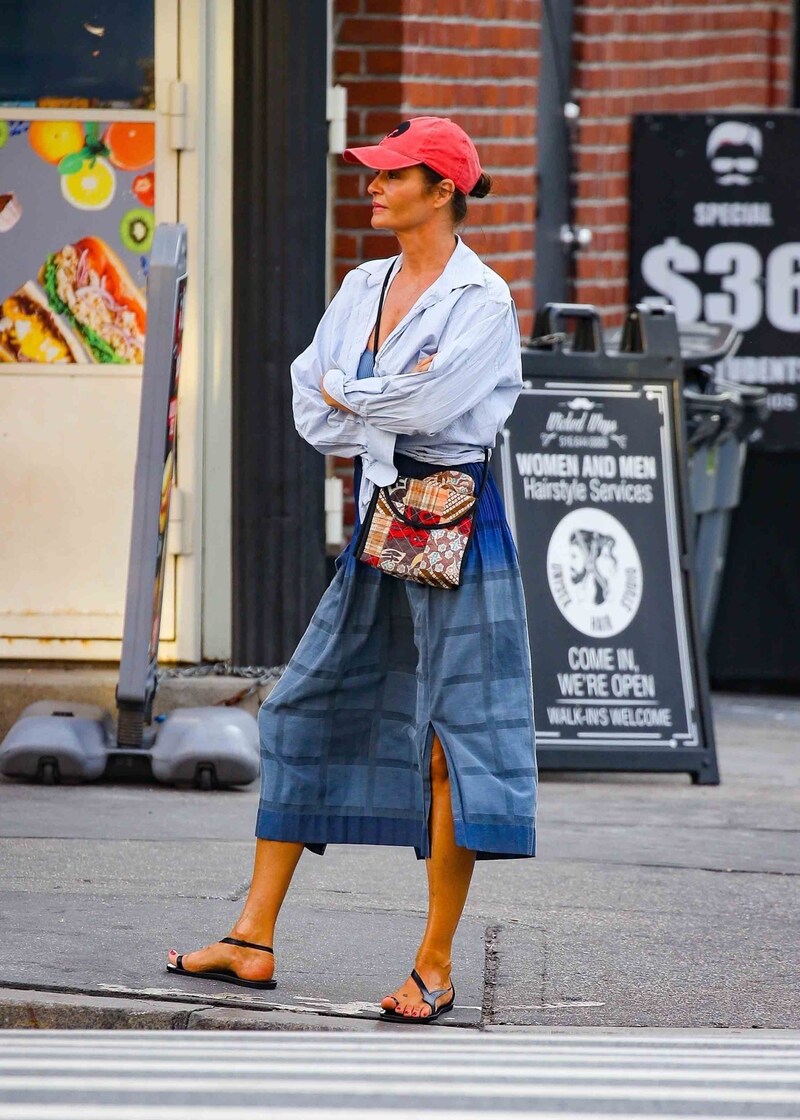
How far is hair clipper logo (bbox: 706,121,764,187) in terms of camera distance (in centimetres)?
918

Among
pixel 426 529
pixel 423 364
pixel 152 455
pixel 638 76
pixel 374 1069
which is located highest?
pixel 638 76

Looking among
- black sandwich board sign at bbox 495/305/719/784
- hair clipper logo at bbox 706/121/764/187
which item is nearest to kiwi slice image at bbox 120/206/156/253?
black sandwich board sign at bbox 495/305/719/784

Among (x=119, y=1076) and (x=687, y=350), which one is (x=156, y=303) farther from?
(x=119, y=1076)

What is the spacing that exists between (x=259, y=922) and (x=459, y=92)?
14.2ft

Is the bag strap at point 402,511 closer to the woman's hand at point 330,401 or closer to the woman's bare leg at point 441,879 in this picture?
the woman's hand at point 330,401

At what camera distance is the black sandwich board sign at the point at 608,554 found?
6.91 m

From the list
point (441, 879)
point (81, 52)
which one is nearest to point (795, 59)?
point (81, 52)

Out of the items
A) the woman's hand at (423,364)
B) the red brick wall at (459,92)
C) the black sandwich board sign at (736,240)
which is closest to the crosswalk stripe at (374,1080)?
the woman's hand at (423,364)

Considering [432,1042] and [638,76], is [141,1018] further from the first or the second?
[638,76]

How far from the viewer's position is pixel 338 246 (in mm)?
7500

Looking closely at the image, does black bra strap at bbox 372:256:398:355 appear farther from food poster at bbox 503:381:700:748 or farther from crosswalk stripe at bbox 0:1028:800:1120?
food poster at bbox 503:381:700:748

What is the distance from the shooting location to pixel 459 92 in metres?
7.76

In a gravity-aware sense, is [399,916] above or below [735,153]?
below

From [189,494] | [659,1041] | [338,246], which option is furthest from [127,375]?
[659,1041]
